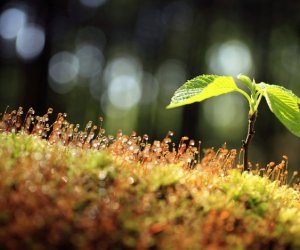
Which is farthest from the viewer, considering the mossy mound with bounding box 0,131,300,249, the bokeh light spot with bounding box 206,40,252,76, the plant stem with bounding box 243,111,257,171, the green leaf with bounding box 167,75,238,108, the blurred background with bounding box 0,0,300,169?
the bokeh light spot with bounding box 206,40,252,76

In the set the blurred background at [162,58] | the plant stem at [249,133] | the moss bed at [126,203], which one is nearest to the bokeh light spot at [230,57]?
the blurred background at [162,58]

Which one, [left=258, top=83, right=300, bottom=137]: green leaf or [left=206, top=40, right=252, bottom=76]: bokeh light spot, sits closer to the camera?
[left=258, top=83, right=300, bottom=137]: green leaf

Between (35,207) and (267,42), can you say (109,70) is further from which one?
(35,207)

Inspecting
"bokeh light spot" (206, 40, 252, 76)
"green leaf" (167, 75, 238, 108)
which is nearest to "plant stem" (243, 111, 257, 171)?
"green leaf" (167, 75, 238, 108)

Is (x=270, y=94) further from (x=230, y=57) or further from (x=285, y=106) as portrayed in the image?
(x=230, y=57)

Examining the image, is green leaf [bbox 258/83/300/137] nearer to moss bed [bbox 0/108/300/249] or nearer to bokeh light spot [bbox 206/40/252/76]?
moss bed [bbox 0/108/300/249]

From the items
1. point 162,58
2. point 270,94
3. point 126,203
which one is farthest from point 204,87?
point 162,58
